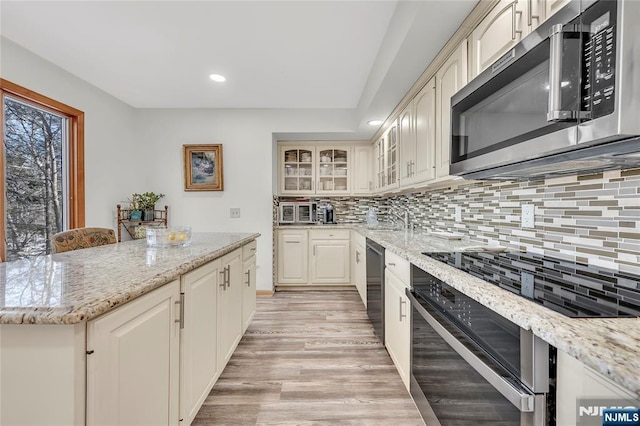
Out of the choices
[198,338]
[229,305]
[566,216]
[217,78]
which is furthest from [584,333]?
[217,78]

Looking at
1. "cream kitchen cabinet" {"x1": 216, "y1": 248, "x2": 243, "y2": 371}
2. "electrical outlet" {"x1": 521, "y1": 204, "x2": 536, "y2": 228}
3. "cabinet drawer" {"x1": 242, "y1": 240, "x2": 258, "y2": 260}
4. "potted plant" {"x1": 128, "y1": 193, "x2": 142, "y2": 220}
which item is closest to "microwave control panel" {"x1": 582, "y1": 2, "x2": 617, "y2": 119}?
"electrical outlet" {"x1": 521, "y1": 204, "x2": 536, "y2": 228}

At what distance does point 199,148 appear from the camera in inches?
149

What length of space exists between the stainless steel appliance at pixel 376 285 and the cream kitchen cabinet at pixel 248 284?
106 centimetres

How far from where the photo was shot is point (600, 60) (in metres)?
0.73

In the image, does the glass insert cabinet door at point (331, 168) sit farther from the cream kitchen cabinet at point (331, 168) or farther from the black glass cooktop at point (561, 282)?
the black glass cooktop at point (561, 282)

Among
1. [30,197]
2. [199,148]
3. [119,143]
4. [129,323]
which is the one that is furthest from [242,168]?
[129,323]

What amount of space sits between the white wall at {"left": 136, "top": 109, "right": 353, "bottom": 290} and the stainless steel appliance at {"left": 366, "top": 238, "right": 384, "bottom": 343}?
62.0 inches

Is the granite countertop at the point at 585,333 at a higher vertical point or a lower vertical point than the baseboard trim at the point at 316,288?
higher

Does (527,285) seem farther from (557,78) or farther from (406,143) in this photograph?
(406,143)

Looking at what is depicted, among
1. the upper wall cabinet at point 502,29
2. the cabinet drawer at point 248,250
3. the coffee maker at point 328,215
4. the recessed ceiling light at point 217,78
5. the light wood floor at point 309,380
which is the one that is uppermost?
the recessed ceiling light at point 217,78

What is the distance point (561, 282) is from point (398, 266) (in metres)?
0.89

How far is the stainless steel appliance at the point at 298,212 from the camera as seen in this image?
4168 mm

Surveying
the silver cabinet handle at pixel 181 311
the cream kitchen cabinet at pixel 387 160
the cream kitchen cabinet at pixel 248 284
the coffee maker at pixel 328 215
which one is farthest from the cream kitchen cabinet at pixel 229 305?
the coffee maker at pixel 328 215

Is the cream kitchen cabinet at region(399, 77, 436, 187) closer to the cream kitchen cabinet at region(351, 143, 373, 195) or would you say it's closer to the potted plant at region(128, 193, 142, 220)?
the cream kitchen cabinet at region(351, 143, 373, 195)
